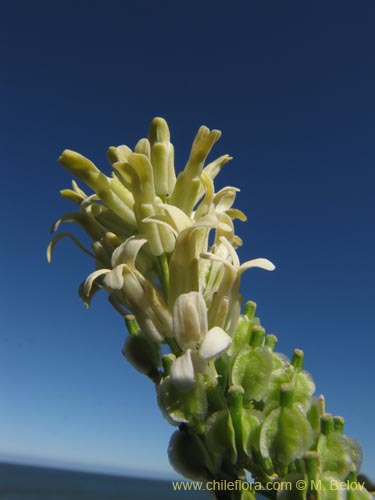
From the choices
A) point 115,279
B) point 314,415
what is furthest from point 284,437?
point 115,279

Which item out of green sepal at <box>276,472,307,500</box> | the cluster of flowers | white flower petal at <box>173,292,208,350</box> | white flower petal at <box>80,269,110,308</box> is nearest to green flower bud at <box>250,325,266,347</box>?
the cluster of flowers

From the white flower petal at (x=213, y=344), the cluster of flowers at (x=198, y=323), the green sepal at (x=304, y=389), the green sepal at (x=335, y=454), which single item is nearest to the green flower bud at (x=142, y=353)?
the cluster of flowers at (x=198, y=323)

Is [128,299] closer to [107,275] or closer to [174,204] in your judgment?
[107,275]

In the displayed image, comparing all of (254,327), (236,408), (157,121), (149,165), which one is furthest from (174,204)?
(236,408)

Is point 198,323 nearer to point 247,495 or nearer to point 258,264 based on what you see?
point 258,264

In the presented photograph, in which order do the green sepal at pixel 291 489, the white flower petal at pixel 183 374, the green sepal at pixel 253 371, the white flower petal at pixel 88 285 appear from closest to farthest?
the green sepal at pixel 291 489 → the white flower petal at pixel 183 374 → the green sepal at pixel 253 371 → the white flower petal at pixel 88 285

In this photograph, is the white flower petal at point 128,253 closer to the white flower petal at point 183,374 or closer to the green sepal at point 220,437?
the white flower petal at point 183,374

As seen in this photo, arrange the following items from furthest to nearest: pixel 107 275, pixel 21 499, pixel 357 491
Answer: pixel 21 499
pixel 107 275
pixel 357 491
